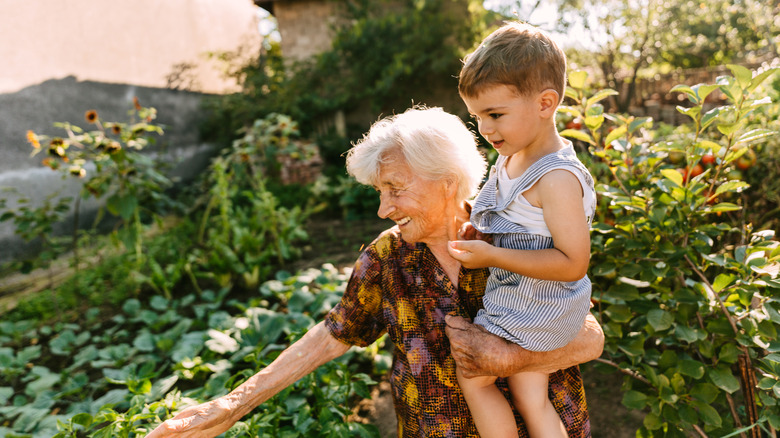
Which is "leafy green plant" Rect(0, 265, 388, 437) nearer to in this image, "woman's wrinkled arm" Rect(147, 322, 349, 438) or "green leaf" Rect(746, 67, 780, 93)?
"woman's wrinkled arm" Rect(147, 322, 349, 438)

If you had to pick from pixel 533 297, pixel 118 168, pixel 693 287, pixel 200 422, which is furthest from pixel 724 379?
pixel 118 168

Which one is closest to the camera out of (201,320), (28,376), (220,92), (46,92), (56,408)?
(56,408)

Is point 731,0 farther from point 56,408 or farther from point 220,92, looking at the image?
point 56,408

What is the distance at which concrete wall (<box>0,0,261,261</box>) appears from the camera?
17.3ft

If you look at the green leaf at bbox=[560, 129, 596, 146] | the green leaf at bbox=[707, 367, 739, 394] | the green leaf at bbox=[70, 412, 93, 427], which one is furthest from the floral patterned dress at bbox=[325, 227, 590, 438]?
the green leaf at bbox=[70, 412, 93, 427]

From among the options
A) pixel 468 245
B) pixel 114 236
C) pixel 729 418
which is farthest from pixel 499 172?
pixel 114 236

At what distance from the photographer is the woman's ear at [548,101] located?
1167 mm

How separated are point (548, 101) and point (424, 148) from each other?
1.29 feet

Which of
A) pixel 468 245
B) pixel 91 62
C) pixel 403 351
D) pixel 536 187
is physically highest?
pixel 91 62

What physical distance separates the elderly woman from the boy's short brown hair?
28cm

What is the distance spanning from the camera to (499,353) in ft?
4.12

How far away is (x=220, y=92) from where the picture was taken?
9.96m

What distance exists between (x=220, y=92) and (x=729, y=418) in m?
10.4

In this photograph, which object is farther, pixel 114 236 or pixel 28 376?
pixel 114 236
